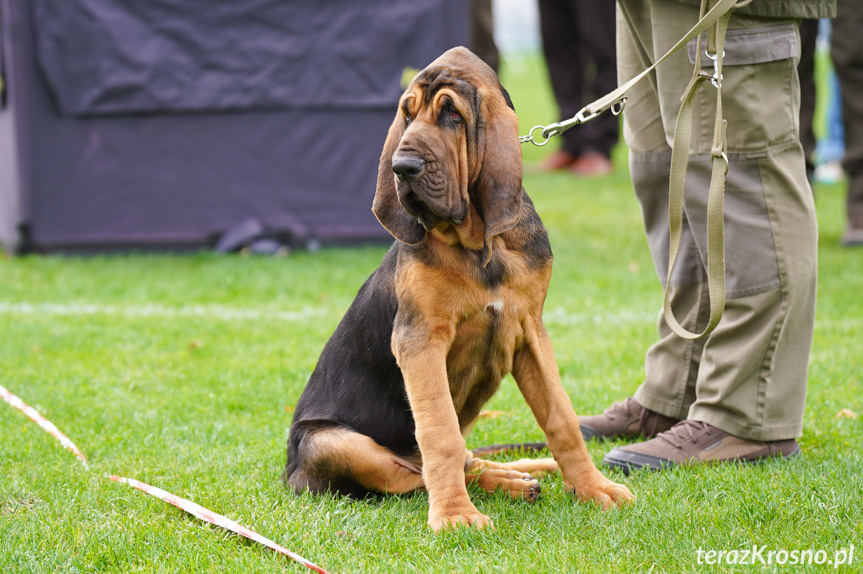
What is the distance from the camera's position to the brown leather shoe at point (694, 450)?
3803 millimetres

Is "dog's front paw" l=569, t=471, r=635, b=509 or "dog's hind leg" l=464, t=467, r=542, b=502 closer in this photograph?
"dog's front paw" l=569, t=471, r=635, b=509

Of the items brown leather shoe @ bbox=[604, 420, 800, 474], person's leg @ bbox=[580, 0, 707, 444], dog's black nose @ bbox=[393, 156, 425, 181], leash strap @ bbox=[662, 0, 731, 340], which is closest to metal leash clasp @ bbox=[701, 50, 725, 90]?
leash strap @ bbox=[662, 0, 731, 340]

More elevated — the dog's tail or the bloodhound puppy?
the bloodhound puppy

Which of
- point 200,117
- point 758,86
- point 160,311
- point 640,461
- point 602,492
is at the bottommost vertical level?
point 160,311

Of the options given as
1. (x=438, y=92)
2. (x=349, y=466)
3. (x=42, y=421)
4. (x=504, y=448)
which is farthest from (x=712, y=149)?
(x=42, y=421)

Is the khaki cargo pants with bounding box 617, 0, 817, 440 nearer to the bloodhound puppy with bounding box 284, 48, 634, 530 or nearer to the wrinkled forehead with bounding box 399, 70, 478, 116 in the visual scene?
the bloodhound puppy with bounding box 284, 48, 634, 530

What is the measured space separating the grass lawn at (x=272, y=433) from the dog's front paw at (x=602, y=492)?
5 cm

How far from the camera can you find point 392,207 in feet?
10.6

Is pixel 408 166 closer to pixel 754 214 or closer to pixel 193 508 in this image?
pixel 193 508

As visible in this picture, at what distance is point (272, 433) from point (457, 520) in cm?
153

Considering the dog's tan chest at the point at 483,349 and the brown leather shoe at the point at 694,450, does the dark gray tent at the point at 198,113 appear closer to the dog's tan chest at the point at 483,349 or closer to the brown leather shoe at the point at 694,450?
the brown leather shoe at the point at 694,450

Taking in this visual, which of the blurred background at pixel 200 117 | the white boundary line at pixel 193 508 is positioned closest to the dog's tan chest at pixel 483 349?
the white boundary line at pixel 193 508

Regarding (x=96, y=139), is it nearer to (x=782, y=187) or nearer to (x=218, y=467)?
(x=218, y=467)

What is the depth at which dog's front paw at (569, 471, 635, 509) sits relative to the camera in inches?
132
